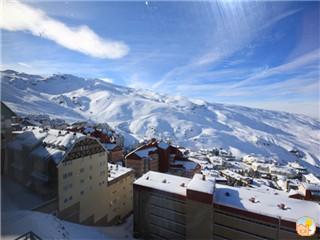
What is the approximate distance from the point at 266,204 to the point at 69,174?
24.1 ft

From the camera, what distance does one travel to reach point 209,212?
713 cm

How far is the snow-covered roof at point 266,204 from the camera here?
6332 mm

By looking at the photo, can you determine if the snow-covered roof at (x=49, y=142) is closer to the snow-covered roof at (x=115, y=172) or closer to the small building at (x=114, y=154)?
the snow-covered roof at (x=115, y=172)

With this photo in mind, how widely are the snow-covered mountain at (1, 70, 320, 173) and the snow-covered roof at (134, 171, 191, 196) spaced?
30875mm

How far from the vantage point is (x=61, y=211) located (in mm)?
6812

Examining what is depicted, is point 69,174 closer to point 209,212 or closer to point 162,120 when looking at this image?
point 209,212

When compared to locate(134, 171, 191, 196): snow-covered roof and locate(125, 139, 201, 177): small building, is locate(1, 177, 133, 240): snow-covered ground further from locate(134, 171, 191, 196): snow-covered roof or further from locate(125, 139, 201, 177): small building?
locate(125, 139, 201, 177): small building

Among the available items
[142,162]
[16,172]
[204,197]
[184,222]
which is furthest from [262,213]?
[142,162]

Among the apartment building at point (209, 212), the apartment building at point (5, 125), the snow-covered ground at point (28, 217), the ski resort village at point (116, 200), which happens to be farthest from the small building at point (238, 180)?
the apartment building at point (5, 125)

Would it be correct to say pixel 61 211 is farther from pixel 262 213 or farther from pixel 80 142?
pixel 262 213

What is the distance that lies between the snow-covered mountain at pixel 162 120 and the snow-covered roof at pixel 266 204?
33.3 metres

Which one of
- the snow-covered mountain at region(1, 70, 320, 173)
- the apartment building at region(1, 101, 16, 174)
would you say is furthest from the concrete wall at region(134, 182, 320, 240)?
the snow-covered mountain at region(1, 70, 320, 173)

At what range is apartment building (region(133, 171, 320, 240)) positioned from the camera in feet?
20.9

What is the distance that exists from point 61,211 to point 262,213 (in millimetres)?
6947
